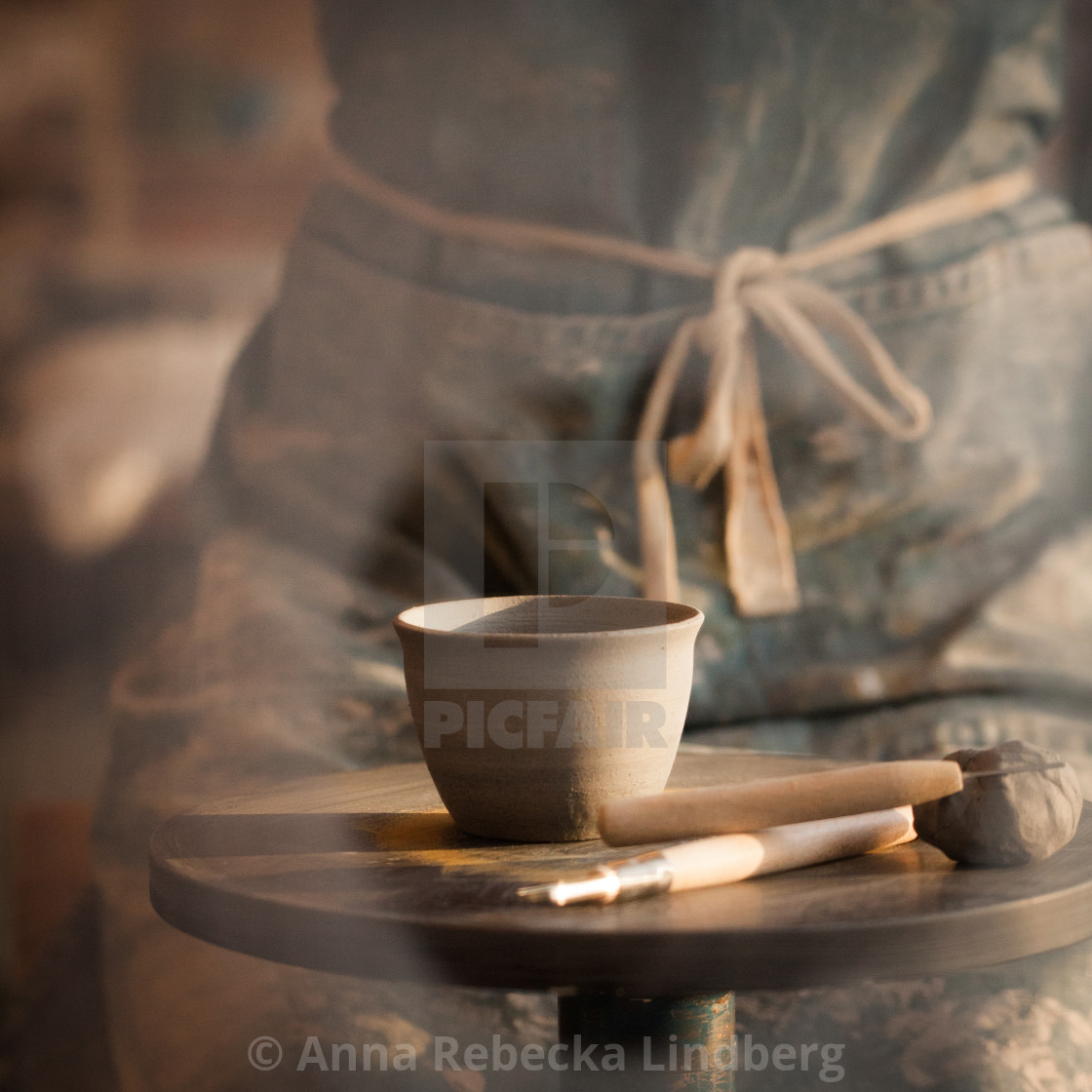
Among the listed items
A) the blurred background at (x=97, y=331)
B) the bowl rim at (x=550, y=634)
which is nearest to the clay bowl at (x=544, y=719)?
the bowl rim at (x=550, y=634)

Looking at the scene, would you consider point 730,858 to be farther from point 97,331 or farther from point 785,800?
point 97,331

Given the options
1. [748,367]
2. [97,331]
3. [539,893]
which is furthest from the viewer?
[748,367]

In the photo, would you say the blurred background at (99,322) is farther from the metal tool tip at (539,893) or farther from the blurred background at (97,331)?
the metal tool tip at (539,893)

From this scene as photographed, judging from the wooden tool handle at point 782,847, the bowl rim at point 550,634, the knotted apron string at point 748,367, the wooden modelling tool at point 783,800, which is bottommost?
the wooden tool handle at point 782,847

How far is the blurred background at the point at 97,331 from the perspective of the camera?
0.46m

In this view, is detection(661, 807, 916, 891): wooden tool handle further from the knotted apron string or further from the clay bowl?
the knotted apron string

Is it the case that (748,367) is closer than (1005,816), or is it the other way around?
(1005,816)

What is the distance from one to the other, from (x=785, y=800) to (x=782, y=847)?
1 cm

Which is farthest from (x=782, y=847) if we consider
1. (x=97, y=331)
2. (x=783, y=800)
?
(x=97, y=331)

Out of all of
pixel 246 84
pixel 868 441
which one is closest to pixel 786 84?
pixel 868 441

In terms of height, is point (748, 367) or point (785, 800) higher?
point (748, 367)

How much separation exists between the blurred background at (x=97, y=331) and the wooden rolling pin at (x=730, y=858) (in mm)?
284

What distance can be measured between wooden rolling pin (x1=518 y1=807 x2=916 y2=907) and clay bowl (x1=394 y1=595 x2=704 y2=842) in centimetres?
4

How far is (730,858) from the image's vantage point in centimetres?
32
